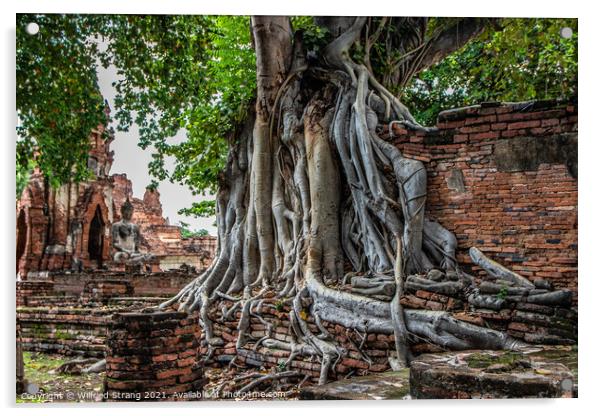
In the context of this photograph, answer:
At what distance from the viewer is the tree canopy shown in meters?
4.77

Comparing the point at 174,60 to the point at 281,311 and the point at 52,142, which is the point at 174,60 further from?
the point at 281,311

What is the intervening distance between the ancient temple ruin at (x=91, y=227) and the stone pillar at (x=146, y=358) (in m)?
1.36

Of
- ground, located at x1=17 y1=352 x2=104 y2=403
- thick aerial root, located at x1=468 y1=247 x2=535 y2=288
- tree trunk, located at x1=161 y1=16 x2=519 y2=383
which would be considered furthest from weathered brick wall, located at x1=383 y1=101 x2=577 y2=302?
ground, located at x1=17 y1=352 x2=104 y2=403

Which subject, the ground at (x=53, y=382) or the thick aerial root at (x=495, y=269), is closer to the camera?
the ground at (x=53, y=382)

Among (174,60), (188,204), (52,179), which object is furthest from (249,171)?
(52,179)

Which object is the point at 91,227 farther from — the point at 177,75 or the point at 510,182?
the point at 510,182

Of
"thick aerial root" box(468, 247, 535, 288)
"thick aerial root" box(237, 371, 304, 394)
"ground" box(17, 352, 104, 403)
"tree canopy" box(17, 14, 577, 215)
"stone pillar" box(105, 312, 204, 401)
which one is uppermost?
"tree canopy" box(17, 14, 577, 215)

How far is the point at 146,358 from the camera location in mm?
4215

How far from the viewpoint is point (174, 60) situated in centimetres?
538

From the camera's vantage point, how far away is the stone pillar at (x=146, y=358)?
4.20 m

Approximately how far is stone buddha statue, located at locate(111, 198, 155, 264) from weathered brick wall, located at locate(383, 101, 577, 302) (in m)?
3.03

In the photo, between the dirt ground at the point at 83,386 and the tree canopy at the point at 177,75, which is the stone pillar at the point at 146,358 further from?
the tree canopy at the point at 177,75

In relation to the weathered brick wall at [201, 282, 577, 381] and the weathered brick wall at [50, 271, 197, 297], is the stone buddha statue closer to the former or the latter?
the weathered brick wall at [50, 271, 197, 297]

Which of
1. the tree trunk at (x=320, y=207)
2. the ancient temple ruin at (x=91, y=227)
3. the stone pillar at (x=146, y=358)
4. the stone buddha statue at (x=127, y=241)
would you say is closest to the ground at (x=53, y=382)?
the stone pillar at (x=146, y=358)
